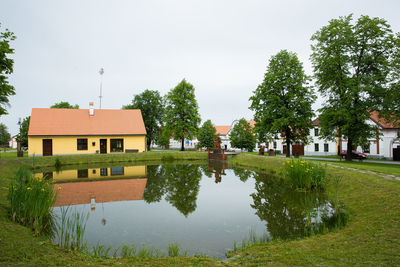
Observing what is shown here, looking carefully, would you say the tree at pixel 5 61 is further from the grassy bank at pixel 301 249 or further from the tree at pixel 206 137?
the tree at pixel 206 137

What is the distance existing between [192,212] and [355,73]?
18567 millimetres

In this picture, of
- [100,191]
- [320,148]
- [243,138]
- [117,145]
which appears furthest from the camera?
[243,138]

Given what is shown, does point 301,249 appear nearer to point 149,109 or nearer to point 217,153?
point 217,153

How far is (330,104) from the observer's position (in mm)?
19875

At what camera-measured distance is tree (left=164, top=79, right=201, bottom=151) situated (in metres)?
34.8

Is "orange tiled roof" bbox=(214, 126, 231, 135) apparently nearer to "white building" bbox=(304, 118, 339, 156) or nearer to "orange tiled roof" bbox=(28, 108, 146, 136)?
"white building" bbox=(304, 118, 339, 156)

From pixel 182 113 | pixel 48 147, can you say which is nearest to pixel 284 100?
pixel 182 113

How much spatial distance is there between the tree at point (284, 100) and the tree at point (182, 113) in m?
13.3

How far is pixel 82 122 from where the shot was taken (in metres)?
28.1

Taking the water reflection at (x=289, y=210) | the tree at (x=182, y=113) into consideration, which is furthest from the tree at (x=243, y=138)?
the water reflection at (x=289, y=210)

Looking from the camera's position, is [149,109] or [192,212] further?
[149,109]

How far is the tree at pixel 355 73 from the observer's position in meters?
17.2

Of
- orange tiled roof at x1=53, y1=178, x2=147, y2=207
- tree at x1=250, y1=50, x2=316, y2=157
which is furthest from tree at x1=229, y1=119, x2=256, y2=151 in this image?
orange tiled roof at x1=53, y1=178, x2=147, y2=207

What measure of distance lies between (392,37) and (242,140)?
27.5m
